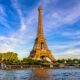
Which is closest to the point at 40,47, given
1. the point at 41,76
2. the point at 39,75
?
the point at 39,75

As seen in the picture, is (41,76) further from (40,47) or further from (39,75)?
(40,47)

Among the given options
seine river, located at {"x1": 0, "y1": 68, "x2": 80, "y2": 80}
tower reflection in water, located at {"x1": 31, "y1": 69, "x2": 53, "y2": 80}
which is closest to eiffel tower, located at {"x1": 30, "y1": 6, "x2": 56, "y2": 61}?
seine river, located at {"x1": 0, "y1": 68, "x2": 80, "y2": 80}

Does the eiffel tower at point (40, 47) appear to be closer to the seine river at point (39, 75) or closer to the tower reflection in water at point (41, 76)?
the seine river at point (39, 75)

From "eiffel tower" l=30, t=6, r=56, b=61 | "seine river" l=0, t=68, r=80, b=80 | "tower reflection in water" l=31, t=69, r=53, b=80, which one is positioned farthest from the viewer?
"eiffel tower" l=30, t=6, r=56, b=61

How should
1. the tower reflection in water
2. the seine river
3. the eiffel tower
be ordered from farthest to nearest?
1. the eiffel tower
2. the seine river
3. the tower reflection in water

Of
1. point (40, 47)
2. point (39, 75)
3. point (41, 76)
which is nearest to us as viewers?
point (41, 76)

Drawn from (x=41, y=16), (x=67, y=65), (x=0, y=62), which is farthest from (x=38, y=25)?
(x=67, y=65)

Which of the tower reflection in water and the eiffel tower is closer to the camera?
the tower reflection in water

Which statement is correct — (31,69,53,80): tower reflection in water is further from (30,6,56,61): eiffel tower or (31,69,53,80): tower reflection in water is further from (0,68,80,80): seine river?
(30,6,56,61): eiffel tower

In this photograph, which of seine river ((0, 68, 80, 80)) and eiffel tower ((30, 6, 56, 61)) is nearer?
seine river ((0, 68, 80, 80))

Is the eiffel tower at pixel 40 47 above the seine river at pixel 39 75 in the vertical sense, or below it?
above

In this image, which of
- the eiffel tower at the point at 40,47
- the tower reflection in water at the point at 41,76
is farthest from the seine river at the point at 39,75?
the eiffel tower at the point at 40,47

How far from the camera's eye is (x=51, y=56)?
462 ft

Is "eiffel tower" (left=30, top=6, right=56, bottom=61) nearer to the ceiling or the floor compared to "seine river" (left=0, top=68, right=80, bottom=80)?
nearer to the ceiling
